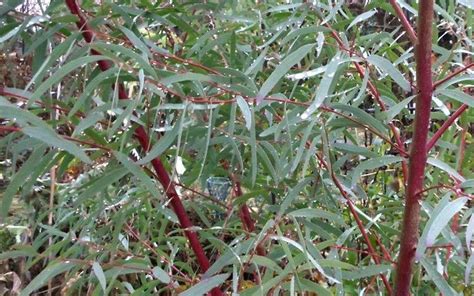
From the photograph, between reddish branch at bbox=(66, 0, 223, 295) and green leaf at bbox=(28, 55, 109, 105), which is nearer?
green leaf at bbox=(28, 55, 109, 105)

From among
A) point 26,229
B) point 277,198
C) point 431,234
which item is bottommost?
point 26,229

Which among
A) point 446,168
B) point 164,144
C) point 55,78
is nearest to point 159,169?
point 164,144

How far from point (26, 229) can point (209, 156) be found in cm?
83

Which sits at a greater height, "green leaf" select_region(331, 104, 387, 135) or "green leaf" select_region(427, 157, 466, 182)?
"green leaf" select_region(331, 104, 387, 135)

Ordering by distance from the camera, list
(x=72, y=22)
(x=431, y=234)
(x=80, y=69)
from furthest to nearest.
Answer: (x=80, y=69) < (x=72, y=22) < (x=431, y=234)

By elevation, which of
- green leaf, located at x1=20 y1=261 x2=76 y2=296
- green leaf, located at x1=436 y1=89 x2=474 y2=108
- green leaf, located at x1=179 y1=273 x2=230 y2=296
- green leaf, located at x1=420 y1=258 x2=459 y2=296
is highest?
green leaf, located at x1=436 y1=89 x2=474 y2=108

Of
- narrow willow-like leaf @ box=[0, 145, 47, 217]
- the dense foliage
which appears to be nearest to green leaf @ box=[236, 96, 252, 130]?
the dense foliage

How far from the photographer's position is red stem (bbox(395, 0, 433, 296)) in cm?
65

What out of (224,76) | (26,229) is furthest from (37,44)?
(26,229)

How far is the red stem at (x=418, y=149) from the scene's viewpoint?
0.65m

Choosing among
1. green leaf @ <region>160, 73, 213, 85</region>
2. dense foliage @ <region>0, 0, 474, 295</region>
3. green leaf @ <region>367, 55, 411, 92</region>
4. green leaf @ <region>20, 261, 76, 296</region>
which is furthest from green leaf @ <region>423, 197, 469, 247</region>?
green leaf @ <region>20, 261, 76, 296</region>

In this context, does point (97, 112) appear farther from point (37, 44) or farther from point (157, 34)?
point (157, 34)

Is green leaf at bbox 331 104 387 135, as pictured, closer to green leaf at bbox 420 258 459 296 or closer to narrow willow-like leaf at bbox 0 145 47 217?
green leaf at bbox 420 258 459 296

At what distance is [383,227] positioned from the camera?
0.88 meters
